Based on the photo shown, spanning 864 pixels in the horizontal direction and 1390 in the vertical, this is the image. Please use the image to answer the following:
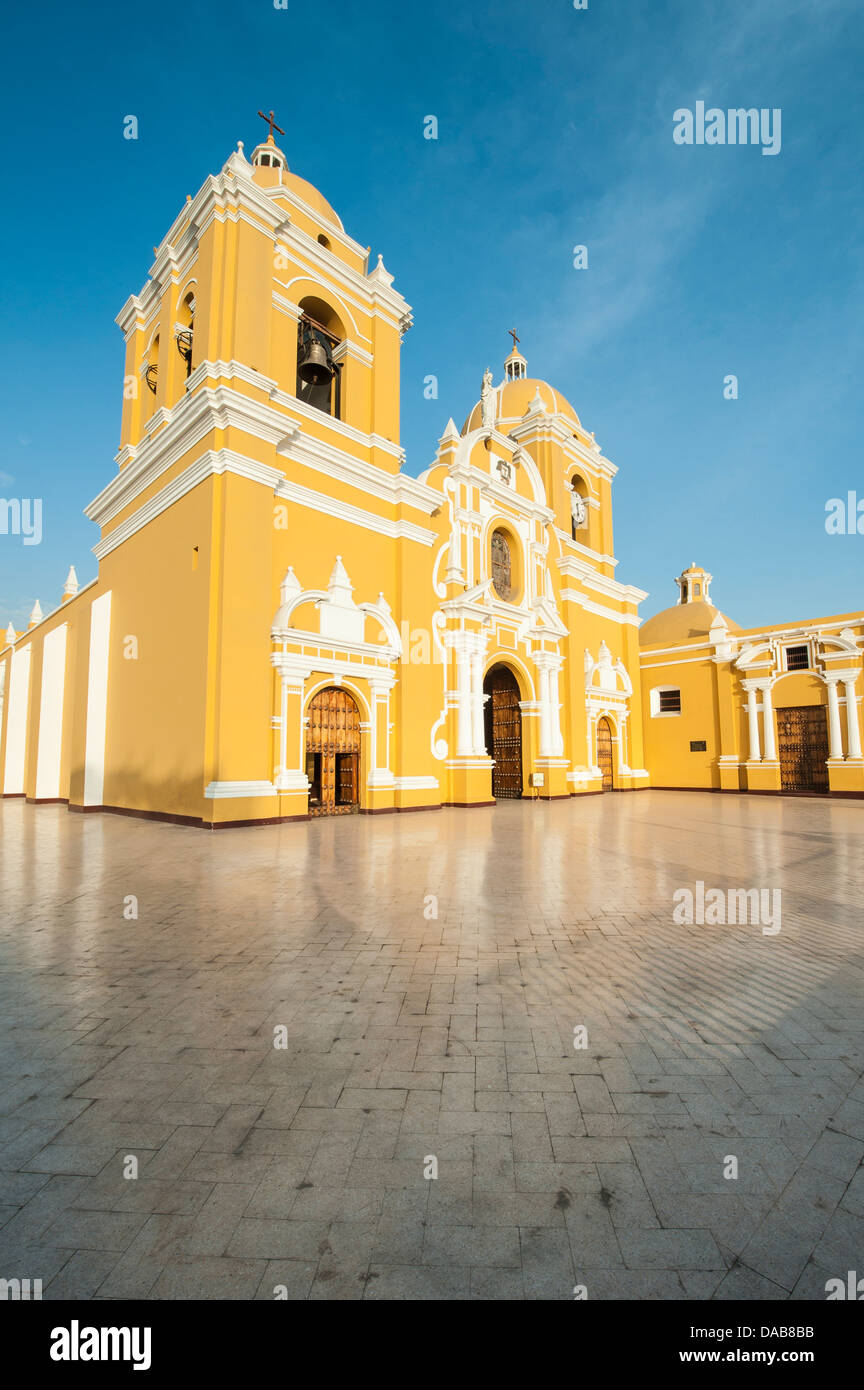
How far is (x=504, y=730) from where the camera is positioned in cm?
2041

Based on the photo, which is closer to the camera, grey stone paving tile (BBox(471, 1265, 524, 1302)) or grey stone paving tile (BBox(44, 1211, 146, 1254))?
grey stone paving tile (BBox(471, 1265, 524, 1302))

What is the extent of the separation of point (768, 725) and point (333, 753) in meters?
17.0

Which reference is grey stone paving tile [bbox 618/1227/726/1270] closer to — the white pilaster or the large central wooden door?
the large central wooden door

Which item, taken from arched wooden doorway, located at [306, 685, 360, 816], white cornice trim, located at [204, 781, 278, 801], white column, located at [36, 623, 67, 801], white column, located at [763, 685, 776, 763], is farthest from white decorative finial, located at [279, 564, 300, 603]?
white column, located at [763, 685, 776, 763]

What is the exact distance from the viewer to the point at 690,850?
8.61 meters

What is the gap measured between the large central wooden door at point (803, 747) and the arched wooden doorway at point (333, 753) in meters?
16.8

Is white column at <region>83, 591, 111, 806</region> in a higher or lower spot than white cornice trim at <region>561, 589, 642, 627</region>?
lower

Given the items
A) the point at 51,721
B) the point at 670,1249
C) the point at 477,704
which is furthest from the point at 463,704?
the point at 670,1249

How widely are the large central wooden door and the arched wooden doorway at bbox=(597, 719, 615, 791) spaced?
6022mm

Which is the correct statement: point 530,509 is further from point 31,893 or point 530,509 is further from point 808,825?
point 31,893

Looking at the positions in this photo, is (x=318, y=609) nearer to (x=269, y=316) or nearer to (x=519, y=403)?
(x=269, y=316)

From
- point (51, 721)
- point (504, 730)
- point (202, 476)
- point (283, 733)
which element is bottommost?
point (283, 733)

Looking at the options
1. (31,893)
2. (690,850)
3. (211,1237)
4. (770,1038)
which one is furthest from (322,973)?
(690,850)

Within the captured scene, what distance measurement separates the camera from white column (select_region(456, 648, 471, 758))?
16297mm
